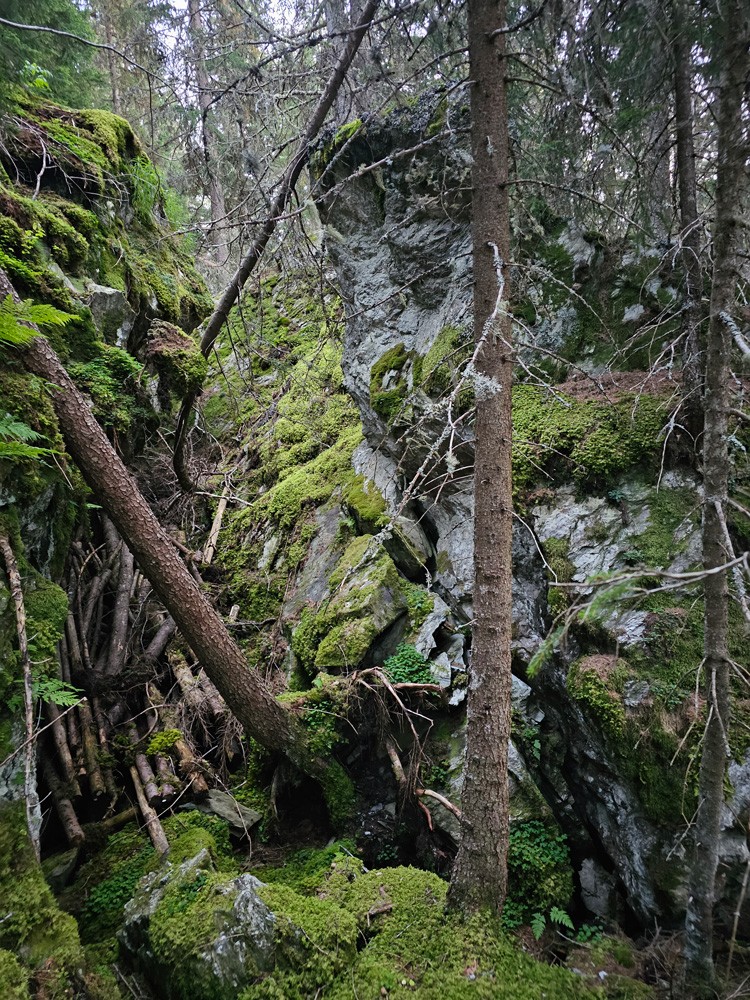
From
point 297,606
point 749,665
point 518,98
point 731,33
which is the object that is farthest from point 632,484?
point 297,606

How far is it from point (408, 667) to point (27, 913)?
3.38 meters

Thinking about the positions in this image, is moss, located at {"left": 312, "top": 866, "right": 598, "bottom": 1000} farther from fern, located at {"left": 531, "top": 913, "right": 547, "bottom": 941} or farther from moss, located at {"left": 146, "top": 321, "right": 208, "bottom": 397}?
moss, located at {"left": 146, "top": 321, "right": 208, "bottom": 397}

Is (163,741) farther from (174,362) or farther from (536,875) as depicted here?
(174,362)

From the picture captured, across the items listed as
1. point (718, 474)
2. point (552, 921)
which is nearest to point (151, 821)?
point (552, 921)

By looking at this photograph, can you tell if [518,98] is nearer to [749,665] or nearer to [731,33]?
[731,33]

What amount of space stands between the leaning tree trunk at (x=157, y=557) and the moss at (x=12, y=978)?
210 cm

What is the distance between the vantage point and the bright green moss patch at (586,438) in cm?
443

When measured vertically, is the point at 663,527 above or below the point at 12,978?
above

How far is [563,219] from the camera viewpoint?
19.0 ft

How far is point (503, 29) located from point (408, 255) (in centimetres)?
308

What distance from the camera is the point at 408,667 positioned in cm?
523

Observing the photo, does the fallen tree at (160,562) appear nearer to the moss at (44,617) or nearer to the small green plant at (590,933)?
the moss at (44,617)

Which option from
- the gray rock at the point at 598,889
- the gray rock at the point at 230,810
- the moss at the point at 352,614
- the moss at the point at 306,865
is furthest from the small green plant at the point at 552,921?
the gray rock at the point at 230,810

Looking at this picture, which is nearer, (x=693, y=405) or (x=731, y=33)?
(x=731, y=33)
